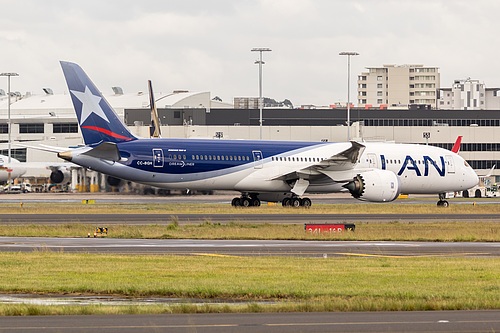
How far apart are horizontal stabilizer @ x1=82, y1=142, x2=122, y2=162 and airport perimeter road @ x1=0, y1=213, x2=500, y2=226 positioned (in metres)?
3.57

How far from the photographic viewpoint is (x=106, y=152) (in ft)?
158

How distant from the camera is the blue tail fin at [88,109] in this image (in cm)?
4956

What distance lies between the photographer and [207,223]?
128 ft

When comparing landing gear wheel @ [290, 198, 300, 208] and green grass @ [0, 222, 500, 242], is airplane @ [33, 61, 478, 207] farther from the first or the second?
green grass @ [0, 222, 500, 242]

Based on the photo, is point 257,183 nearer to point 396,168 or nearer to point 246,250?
point 396,168

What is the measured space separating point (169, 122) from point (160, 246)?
92239 mm

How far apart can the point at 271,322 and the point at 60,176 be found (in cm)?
7833

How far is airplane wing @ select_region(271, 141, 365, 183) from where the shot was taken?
52625 millimetres

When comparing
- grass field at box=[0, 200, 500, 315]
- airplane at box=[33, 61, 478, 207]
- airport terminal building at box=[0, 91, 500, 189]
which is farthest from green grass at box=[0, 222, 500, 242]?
airport terminal building at box=[0, 91, 500, 189]

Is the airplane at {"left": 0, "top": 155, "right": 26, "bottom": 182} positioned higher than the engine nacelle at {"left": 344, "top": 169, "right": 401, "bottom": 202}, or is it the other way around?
the engine nacelle at {"left": 344, "top": 169, "right": 401, "bottom": 202}

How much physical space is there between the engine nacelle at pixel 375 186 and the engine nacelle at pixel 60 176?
45.6 meters

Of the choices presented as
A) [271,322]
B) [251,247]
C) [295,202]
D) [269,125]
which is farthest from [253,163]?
[269,125]

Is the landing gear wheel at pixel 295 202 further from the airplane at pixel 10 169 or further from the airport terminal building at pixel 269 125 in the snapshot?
the airplane at pixel 10 169

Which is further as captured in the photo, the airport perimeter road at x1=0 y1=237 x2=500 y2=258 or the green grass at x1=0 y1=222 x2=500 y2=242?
the green grass at x1=0 y1=222 x2=500 y2=242
